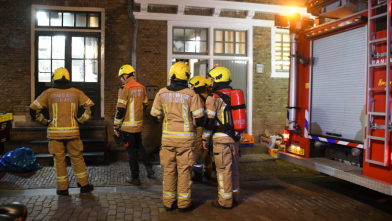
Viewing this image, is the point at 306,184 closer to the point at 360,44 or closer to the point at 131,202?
the point at 360,44

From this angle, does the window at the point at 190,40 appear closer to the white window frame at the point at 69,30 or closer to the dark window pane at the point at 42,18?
the white window frame at the point at 69,30

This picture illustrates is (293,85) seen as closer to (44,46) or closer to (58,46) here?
(58,46)

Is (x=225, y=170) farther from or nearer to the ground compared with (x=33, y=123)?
nearer to the ground

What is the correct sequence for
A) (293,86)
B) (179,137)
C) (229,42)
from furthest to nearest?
(229,42)
(293,86)
(179,137)

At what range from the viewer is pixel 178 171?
4.23 meters

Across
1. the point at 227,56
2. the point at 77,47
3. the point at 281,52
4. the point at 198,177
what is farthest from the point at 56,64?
the point at 281,52

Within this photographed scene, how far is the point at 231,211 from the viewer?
438 centimetres

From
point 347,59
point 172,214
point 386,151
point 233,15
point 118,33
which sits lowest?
point 172,214

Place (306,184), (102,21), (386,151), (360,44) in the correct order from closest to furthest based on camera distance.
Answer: (386,151), (360,44), (306,184), (102,21)

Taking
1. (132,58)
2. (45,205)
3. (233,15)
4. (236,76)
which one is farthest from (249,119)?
(45,205)

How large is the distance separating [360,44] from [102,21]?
654 cm

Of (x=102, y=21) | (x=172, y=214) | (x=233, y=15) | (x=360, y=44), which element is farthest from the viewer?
(x=233, y=15)

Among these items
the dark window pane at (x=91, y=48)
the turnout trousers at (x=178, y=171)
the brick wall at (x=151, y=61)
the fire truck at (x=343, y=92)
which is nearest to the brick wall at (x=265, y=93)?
the brick wall at (x=151, y=61)

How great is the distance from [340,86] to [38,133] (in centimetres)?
711
